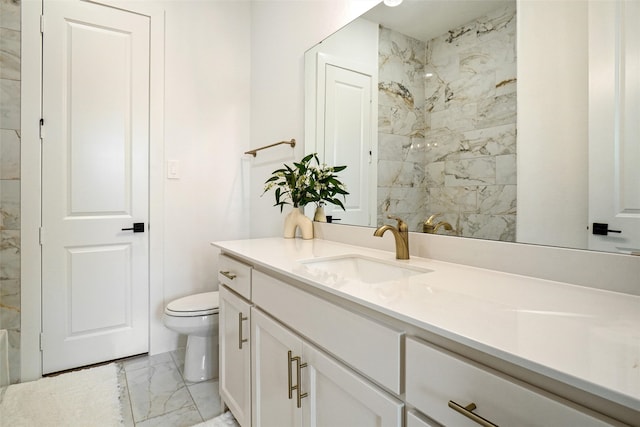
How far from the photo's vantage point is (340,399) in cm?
82

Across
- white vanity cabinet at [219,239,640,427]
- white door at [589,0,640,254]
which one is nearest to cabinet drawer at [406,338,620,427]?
white vanity cabinet at [219,239,640,427]

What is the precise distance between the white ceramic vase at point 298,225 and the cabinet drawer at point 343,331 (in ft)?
2.25

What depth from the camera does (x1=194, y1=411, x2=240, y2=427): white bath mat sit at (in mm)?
1542

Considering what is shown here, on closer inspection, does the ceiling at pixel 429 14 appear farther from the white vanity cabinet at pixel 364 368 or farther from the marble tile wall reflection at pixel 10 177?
the marble tile wall reflection at pixel 10 177

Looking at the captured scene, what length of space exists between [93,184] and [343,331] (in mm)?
1995

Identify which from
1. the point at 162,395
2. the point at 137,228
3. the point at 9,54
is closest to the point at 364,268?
the point at 162,395

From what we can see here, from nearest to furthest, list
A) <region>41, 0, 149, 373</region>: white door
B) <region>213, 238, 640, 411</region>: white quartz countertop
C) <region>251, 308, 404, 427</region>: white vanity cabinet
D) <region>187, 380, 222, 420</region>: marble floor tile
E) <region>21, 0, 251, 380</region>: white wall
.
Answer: <region>213, 238, 640, 411</region>: white quartz countertop, <region>251, 308, 404, 427</region>: white vanity cabinet, <region>187, 380, 222, 420</region>: marble floor tile, <region>41, 0, 149, 373</region>: white door, <region>21, 0, 251, 380</region>: white wall

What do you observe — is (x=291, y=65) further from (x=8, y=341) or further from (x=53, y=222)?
(x=8, y=341)

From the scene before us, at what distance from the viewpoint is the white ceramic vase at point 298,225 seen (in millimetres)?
1804

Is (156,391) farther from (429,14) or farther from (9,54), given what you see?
(429,14)

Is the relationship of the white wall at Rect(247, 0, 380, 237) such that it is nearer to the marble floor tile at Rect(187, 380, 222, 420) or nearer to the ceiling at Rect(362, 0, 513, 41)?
the ceiling at Rect(362, 0, 513, 41)

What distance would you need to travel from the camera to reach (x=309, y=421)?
0.93 m

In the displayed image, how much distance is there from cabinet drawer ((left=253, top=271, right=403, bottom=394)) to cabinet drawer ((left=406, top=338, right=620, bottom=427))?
47mm

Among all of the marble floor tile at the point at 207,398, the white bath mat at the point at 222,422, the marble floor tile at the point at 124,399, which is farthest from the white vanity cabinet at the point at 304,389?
the marble floor tile at the point at 124,399
